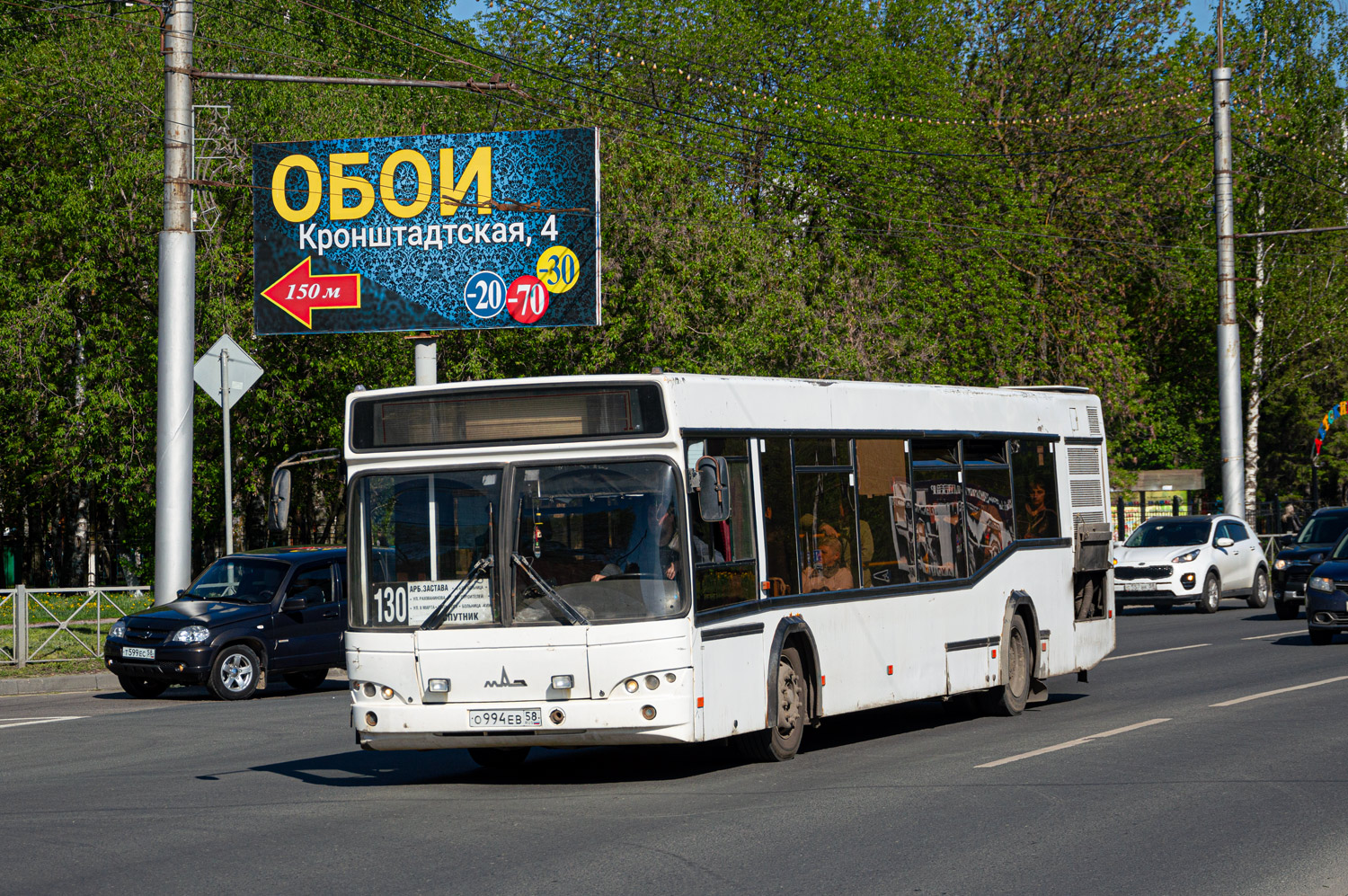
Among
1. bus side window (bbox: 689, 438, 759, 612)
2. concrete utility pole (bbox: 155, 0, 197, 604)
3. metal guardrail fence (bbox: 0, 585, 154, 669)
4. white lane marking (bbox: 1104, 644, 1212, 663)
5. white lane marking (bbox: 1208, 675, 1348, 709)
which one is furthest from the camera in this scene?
concrete utility pole (bbox: 155, 0, 197, 604)

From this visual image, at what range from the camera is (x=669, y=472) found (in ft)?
33.7

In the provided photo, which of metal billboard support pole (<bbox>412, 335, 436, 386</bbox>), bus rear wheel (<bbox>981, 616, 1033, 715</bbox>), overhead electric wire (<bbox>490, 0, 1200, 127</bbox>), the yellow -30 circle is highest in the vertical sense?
overhead electric wire (<bbox>490, 0, 1200, 127</bbox>)

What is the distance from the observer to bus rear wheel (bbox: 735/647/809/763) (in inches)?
447

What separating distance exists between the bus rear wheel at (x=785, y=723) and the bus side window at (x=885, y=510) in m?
1.13

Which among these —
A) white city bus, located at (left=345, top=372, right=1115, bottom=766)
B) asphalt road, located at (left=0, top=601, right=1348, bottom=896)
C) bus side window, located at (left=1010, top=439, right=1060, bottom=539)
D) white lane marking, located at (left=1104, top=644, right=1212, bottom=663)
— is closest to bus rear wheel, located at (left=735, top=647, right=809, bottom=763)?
white city bus, located at (left=345, top=372, right=1115, bottom=766)

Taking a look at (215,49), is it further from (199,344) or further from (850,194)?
(850,194)

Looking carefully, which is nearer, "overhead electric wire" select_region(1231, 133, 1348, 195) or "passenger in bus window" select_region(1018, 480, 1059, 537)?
"passenger in bus window" select_region(1018, 480, 1059, 537)

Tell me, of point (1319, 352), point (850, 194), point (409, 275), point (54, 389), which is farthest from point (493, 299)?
point (1319, 352)

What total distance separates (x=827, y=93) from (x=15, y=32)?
2109 cm

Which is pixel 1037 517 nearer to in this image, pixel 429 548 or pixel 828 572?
pixel 828 572

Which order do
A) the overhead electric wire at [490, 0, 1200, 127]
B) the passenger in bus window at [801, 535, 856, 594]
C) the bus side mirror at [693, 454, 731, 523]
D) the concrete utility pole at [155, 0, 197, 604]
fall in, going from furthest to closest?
the overhead electric wire at [490, 0, 1200, 127], the concrete utility pole at [155, 0, 197, 604], the passenger in bus window at [801, 535, 856, 594], the bus side mirror at [693, 454, 731, 523]

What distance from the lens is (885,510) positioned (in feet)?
41.7

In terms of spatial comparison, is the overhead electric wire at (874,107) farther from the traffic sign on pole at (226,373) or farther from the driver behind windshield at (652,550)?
the driver behind windshield at (652,550)

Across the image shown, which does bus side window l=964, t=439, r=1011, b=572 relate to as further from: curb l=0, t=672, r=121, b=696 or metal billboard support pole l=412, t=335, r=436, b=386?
metal billboard support pole l=412, t=335, r=436, b=386
